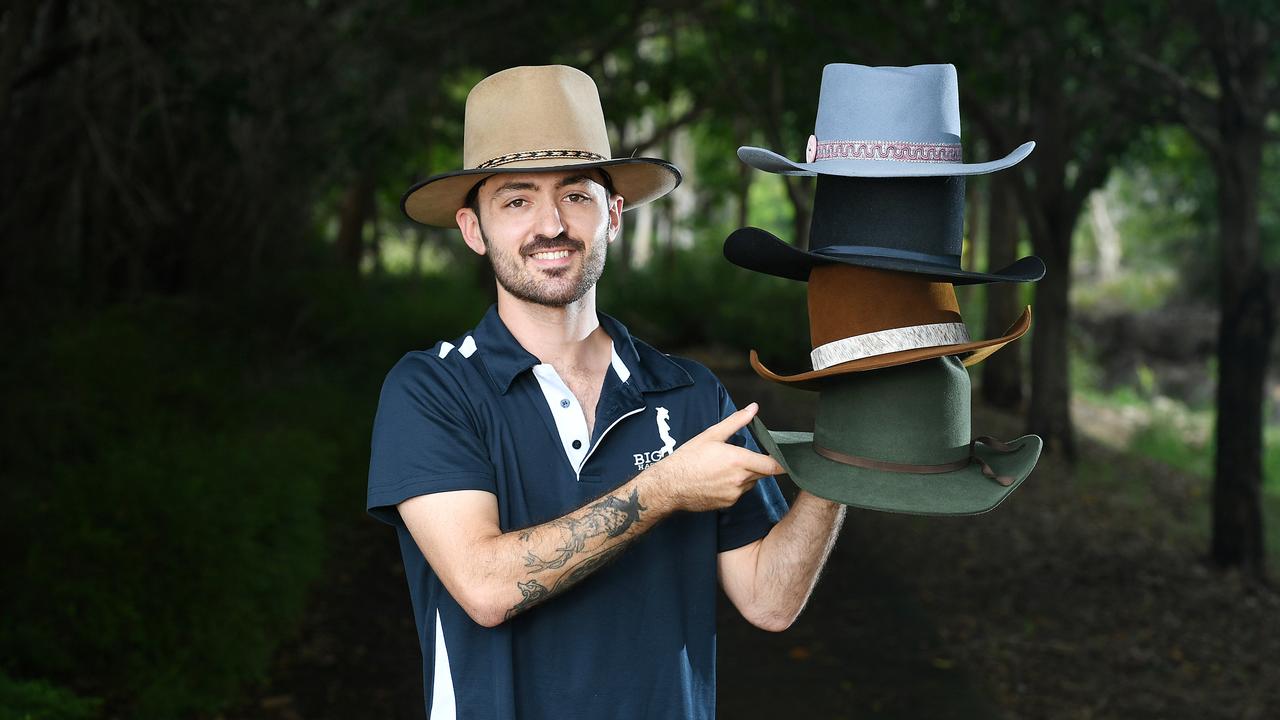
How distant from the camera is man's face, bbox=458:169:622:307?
252 cm

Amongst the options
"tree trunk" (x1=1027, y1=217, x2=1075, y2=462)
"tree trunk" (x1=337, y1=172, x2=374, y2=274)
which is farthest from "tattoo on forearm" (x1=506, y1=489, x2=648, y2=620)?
"tree trunk" (x1=337, y1=172, x2=374, y2=274)

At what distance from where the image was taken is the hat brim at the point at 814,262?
7.23 ft

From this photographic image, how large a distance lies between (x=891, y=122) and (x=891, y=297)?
32 cm

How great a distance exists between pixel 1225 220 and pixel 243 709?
21.7 ft

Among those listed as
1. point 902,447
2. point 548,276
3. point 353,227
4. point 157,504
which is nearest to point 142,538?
point 157,504

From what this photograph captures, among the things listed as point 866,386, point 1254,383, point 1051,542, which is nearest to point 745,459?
point 866,386

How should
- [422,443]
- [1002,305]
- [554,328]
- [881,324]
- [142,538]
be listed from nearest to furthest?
1. [881,324]
2. [422,443]
3. [554,328]
4. [142,538]
5. [1002,305]

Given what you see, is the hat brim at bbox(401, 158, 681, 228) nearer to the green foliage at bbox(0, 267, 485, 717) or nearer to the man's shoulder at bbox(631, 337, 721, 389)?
the man's shoulder at bbox(631, 337, 721, 389)

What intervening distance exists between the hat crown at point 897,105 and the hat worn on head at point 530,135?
473mm

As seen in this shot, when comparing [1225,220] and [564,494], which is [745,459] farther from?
[1225,220]

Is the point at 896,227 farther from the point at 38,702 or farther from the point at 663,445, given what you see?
the point at 38,702

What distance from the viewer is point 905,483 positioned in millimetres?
2221

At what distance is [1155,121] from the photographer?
353 inches

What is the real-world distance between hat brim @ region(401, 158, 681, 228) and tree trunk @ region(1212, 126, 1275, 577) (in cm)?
636
